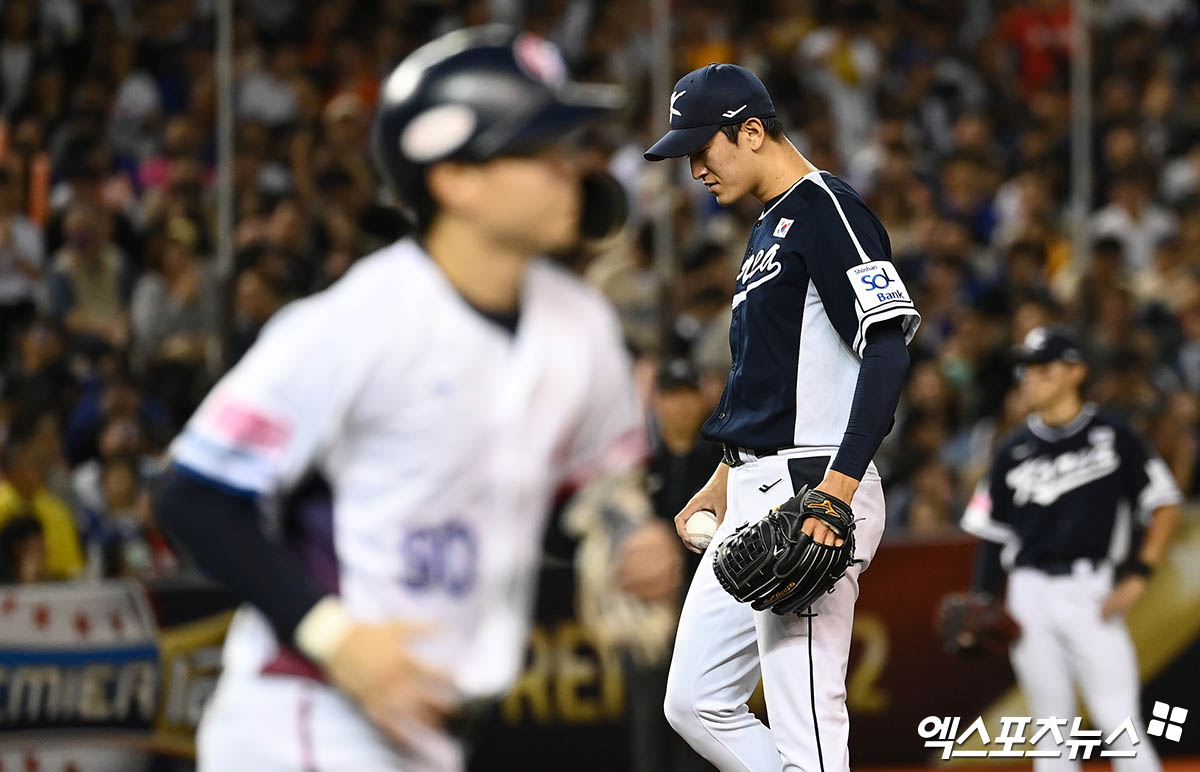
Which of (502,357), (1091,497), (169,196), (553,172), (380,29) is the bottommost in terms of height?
(1091,497)

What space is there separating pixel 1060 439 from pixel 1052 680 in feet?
3.42

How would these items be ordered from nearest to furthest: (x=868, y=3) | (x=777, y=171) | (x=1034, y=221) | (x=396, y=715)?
(x=396, y=715), (x=777, y=171), (x=1034, y=221), (x=868, y=3)

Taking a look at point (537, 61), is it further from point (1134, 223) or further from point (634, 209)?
point (1134, 223)

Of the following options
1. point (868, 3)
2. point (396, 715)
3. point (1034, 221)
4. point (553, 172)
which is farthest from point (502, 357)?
point (868, 3)

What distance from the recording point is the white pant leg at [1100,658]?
7.62 meters

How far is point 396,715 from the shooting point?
103 inches

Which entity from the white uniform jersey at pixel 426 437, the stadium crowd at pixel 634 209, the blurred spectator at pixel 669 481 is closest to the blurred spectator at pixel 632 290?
the stadium crowd at pixel 634 209

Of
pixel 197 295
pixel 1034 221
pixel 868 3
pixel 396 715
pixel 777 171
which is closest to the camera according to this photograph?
pixel 396 715

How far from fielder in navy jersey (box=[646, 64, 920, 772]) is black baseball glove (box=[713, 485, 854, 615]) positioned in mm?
71

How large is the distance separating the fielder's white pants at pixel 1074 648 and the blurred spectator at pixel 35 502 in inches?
192

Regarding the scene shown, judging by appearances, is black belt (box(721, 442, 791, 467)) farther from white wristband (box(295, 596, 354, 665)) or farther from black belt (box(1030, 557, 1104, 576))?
black belt (box(1030, 557, 1104, 576))

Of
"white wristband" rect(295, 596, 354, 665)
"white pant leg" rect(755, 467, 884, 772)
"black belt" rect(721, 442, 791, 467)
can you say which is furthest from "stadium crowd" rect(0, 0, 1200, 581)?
"white wristband" rect(295, 596, 354, 665)

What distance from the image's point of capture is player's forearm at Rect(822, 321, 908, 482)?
15.1 ft

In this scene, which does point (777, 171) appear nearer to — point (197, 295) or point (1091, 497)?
point (1091, 497)
